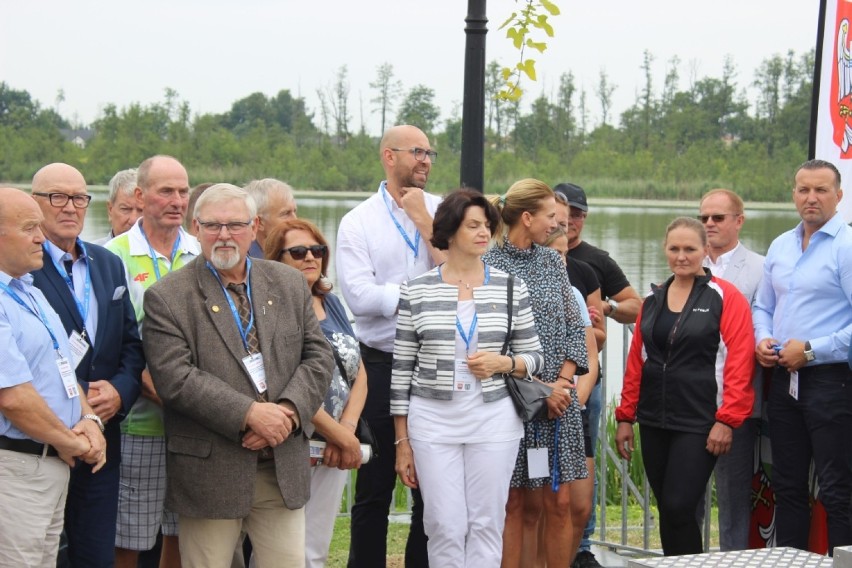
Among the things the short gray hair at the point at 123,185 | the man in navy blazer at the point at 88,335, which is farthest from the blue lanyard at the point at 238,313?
the short gray hair at the point at 123,185

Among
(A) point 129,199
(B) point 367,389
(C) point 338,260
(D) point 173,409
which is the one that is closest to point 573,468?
(B) point 367,389

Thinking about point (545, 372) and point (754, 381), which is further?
point (754, 381)

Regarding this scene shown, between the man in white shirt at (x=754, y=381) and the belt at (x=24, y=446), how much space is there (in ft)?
10.5

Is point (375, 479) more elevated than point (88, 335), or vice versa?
point (88, 335)

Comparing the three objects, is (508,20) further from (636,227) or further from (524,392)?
(636,227)

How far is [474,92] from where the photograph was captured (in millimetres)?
4941

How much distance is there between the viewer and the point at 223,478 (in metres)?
3.94

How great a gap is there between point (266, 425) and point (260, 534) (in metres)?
0.52

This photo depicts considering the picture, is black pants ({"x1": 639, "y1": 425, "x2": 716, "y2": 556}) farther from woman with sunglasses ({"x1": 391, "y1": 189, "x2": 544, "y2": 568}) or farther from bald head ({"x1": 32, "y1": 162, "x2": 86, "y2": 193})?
bald head ({"x1": 32, "y1": 162, "x2": 86, "y2": 193})

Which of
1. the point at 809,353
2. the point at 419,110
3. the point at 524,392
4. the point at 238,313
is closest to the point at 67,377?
the point at 238,313

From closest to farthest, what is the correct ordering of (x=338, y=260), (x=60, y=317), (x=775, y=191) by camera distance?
(x=60, y=317) < (x=338, y=260) < (x=775, y=191)

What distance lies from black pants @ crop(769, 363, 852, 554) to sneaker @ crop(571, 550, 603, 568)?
3.15 feet

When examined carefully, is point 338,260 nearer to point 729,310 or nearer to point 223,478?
point 223,478

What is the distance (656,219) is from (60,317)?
14.6 meters
